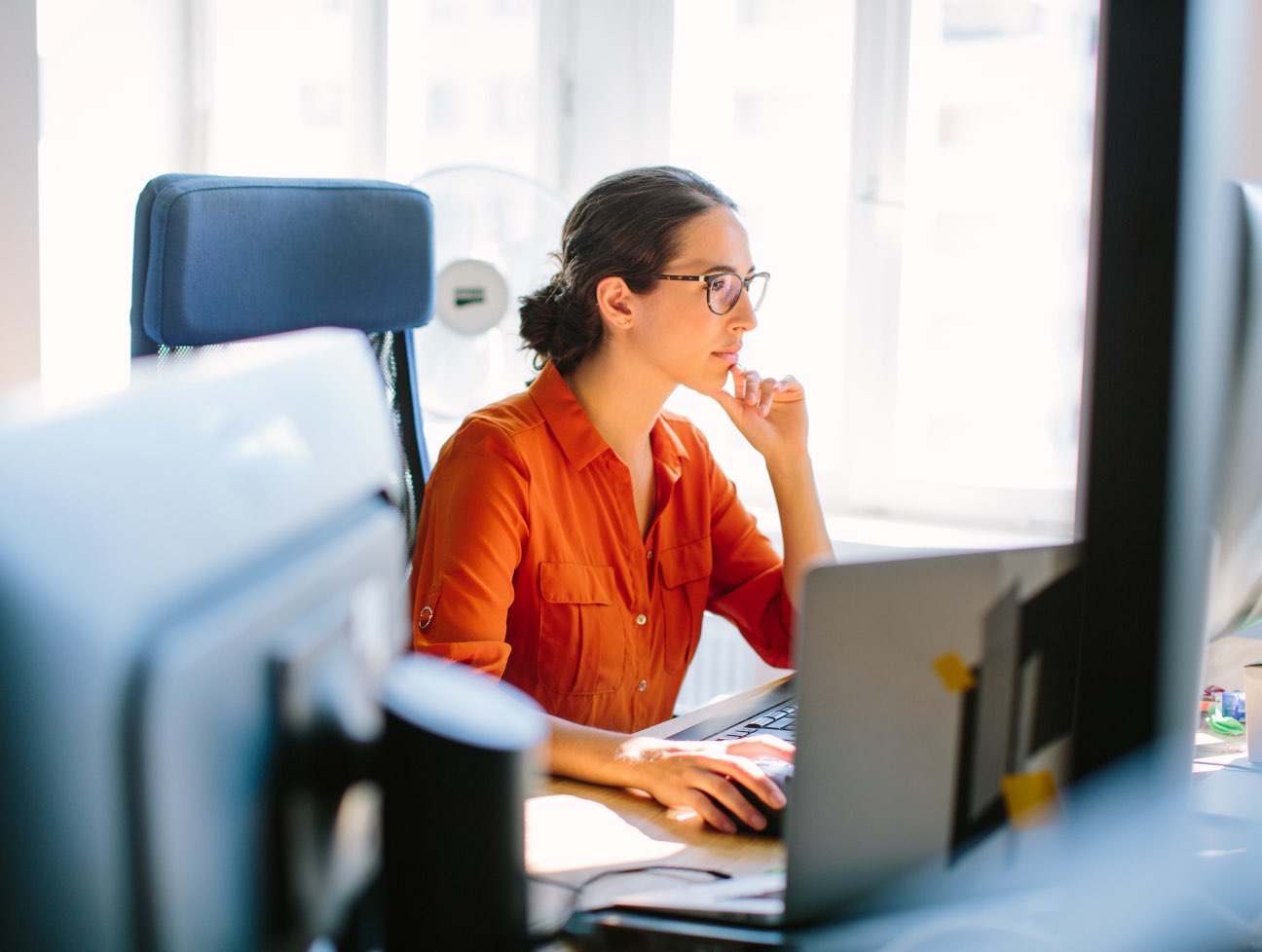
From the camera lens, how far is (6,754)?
35 centimetres

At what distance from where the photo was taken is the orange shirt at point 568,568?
4.78 feet

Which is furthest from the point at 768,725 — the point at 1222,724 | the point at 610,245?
the point at 610,245

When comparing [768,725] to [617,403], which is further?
[617,403]

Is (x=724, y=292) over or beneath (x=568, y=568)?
over

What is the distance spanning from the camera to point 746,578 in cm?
188

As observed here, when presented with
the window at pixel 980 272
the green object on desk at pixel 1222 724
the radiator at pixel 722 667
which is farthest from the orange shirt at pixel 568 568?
the window at pixel 980 272

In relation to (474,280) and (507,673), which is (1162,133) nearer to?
(507,673)

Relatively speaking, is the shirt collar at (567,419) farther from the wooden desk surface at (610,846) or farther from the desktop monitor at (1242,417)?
the desktop monitor at (1242,417)

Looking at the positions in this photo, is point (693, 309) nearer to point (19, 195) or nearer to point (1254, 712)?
point (1254, 712)

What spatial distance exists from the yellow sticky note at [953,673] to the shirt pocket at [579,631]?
0.88 m

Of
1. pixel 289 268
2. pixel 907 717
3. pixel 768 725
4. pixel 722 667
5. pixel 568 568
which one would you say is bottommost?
pixel 722 667

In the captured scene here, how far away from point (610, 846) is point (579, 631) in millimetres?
560

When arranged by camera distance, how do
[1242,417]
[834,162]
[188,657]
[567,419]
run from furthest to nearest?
[834,162] < [567,419] < [1242,417] < [188,657]

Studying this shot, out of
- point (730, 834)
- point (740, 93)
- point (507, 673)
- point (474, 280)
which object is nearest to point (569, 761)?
point (730, 834)
